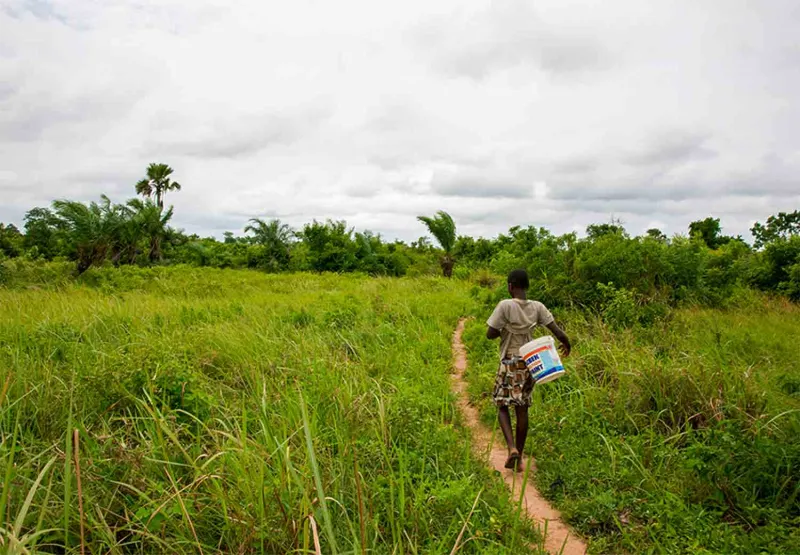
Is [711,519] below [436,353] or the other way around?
below

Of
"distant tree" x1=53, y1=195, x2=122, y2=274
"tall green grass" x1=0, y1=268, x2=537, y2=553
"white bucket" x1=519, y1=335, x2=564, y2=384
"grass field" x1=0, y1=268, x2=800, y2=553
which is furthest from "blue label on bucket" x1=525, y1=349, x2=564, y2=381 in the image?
"distant tree" x1=53, y1=195, x2=122, y2=274

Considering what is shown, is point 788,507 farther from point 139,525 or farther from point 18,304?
point 18,304

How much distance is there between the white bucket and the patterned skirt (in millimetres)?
271

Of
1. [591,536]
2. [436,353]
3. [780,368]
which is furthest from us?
[436,353]

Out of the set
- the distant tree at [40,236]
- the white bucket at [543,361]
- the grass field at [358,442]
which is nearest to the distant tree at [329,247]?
the distant tree at [40,236]

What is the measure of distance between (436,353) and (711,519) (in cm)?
410

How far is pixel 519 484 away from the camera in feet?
12.2

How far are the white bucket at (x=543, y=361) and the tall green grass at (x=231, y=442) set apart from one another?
0.89 metres

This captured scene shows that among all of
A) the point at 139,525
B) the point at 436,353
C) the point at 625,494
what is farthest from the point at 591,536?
the point at 436,353

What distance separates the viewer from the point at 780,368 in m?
5.37

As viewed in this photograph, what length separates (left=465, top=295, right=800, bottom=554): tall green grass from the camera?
3.03m

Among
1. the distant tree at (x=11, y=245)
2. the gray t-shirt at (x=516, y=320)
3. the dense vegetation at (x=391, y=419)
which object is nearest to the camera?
the dense vegetation at (x=391, y=419)

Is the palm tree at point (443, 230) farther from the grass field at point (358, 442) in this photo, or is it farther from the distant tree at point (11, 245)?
the distant tree at point (11, 245)

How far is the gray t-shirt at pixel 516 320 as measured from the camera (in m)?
4.05
